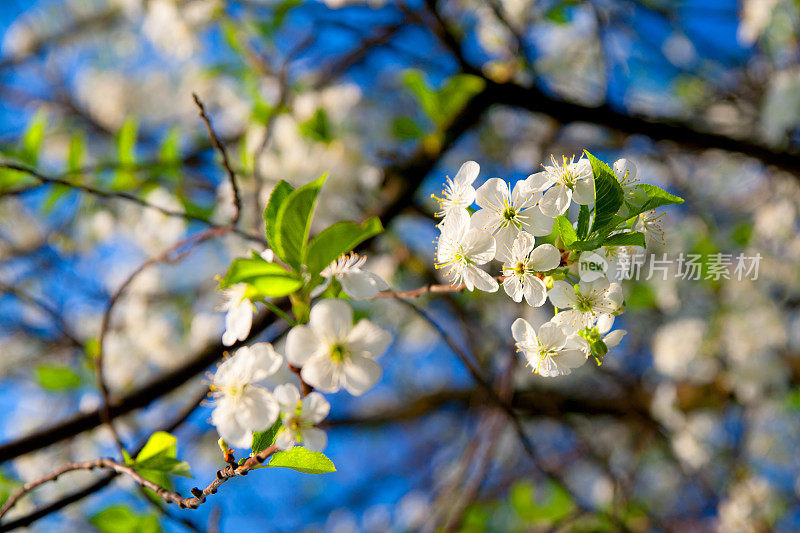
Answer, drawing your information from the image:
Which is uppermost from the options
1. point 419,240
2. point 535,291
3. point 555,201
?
point 555,201

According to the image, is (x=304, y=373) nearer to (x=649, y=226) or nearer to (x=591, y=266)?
(x=591, y=266)

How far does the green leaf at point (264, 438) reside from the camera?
0.70 m

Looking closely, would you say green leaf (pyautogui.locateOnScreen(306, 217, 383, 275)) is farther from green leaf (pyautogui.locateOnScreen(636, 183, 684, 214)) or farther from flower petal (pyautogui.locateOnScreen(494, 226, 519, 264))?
green leaf (pyautogui.locateOnScreen(636, 183, 684, 214))

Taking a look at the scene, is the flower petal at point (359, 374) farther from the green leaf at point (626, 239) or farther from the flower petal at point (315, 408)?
the green leaf at point (626, 239)

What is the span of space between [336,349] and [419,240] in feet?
8.04

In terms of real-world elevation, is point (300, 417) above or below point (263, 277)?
below

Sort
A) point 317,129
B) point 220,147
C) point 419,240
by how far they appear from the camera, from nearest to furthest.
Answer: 1. point 220,147
2. point 317,129
3. point 419,240

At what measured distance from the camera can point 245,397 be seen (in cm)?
64

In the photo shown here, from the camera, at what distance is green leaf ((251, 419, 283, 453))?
0.70m

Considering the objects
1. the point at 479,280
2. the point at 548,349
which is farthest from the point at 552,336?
Result: the point at 479,280

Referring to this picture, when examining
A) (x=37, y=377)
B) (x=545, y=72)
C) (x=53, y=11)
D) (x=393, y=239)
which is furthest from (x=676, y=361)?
(x=53, y=11)

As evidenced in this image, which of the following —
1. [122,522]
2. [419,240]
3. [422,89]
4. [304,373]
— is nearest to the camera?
[304,373]

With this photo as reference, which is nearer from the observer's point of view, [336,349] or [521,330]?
[336,349]

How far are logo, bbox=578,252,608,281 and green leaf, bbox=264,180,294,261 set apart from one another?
0.39 meters
